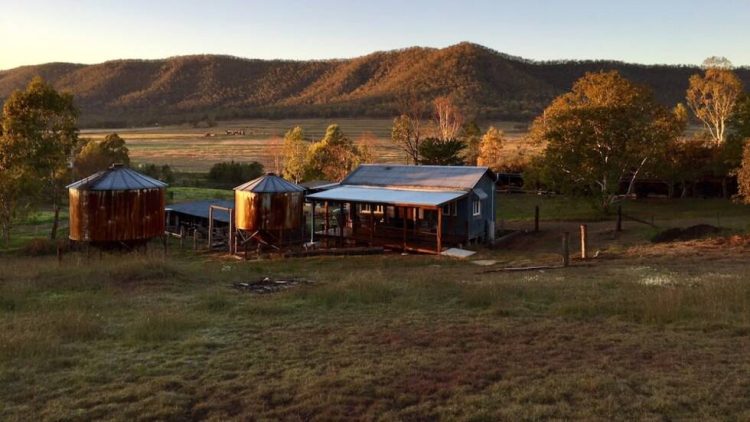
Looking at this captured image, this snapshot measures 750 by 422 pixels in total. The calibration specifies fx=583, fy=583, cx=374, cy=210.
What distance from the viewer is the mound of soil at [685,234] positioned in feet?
84.0

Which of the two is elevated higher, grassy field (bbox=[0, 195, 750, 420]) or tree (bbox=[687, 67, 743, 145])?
tree (bbox=[687, 67, 743, 145])

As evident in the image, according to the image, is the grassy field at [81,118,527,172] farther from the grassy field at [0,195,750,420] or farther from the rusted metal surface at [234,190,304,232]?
the grassy field at [0,195,750,420]

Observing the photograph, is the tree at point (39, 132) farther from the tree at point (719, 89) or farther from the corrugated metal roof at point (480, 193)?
the tree at point (719, 89)

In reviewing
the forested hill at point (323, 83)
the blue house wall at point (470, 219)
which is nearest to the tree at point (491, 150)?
the blue house wall at point (470, 219)

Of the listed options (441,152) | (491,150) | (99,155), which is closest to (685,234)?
(441,152)

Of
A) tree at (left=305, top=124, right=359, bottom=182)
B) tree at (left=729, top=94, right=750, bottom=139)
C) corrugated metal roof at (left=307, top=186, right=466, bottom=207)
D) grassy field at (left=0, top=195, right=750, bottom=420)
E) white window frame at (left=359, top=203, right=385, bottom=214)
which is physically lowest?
grassy field at (left=0, top=195, right=750, bottom=420)

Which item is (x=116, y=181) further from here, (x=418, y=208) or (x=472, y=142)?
A: (x=472, y=142)

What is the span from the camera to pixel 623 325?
10.6 metres

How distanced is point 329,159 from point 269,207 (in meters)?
27.2

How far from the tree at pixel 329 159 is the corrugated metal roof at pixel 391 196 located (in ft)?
74.3

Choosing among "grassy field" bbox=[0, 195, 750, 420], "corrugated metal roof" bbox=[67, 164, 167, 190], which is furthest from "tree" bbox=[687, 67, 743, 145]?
"corrugated metal roof" bbox=[67, 164, 167, 190]

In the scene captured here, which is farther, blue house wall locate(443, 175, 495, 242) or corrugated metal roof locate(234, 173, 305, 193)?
blue house wall locate(443, 175, 495, 242)

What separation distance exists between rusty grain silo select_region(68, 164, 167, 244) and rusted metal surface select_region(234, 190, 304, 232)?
4614 mm

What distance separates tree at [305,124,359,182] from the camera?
55.7 meters
